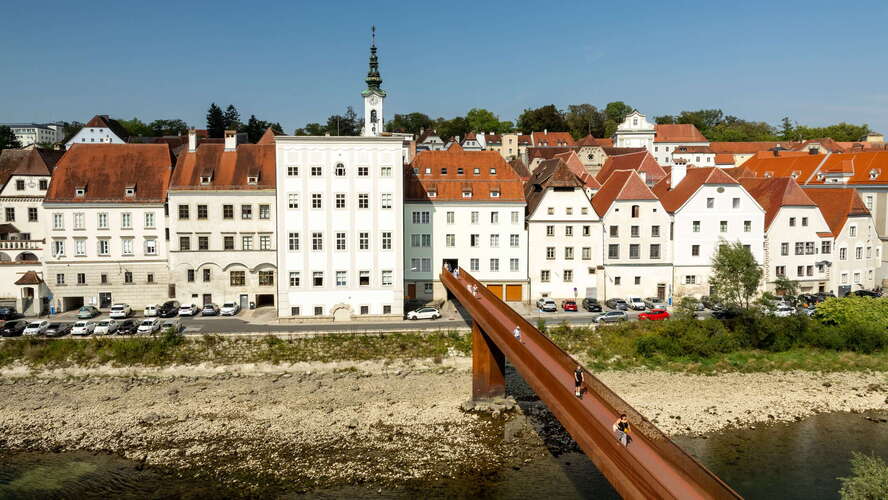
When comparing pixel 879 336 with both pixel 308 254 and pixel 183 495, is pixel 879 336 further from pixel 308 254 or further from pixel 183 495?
pixel 183 495

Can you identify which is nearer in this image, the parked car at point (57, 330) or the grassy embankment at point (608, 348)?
the grassy embankment at point (608, 348)

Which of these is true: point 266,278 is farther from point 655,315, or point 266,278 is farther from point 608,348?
point 655,315

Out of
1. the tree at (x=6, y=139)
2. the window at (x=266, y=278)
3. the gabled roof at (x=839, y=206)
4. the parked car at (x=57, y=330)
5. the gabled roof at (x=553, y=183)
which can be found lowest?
the parked car at (x=57, y=330)

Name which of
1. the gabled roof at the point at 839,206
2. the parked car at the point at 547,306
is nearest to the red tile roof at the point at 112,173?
the parked car at the point at 547,306

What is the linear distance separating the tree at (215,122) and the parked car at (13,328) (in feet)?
207

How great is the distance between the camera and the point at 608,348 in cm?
4003

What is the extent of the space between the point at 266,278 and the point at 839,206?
150 feet

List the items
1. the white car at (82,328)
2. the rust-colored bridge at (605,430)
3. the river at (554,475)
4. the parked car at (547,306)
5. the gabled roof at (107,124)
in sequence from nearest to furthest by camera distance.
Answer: the rust-colored bridge at (605,430) → the river at (554,475) → the white car at (82,328) → the parked car at (547,306) → the gabled roof at (107,124)

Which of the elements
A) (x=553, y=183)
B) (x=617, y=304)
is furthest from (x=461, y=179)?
(x=617, y=304)

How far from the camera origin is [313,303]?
143 ft

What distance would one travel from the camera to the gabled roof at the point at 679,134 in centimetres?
11538

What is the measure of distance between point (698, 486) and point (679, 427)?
1698 centimetres

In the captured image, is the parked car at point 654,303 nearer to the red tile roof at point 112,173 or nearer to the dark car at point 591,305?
the dark car at point 591,305

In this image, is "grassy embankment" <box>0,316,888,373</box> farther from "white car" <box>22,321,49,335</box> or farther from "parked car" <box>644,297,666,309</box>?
"parked car" <box>644,297,666,309</box>
